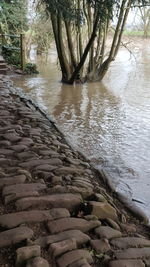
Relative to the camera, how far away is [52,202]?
240 cm

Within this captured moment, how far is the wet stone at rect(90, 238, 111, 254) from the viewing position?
78.1 inches

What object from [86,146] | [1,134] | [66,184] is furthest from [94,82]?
[66,184]

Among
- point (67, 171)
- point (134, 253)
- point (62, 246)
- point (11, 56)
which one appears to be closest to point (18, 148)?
point (67, 171)

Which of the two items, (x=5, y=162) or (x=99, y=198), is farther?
(x=5, y=162)

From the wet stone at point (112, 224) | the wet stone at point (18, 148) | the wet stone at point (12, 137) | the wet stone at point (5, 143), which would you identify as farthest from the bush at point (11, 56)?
the wet stone at point (112, 224)

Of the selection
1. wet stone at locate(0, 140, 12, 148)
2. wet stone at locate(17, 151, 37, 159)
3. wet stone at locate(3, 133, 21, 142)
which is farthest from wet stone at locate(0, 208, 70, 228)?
wet stone at locate(3, 133, 21, 142)

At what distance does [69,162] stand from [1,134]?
3.46 ft

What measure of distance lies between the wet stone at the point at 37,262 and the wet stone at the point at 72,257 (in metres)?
0.08

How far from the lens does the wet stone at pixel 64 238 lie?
1953mm

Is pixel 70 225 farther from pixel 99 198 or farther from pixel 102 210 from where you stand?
pixel 99 198

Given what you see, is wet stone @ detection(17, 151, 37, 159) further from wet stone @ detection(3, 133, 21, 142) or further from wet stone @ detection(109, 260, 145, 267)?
wet stone @ detection(109, 260, 145, 267)

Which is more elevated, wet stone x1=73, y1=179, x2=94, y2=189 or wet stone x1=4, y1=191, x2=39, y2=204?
wet stone x1=4, y1=191, x2=39, y2=204

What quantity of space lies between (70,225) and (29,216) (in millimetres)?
277

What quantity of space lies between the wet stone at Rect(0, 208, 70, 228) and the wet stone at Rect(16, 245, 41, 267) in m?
0.26
